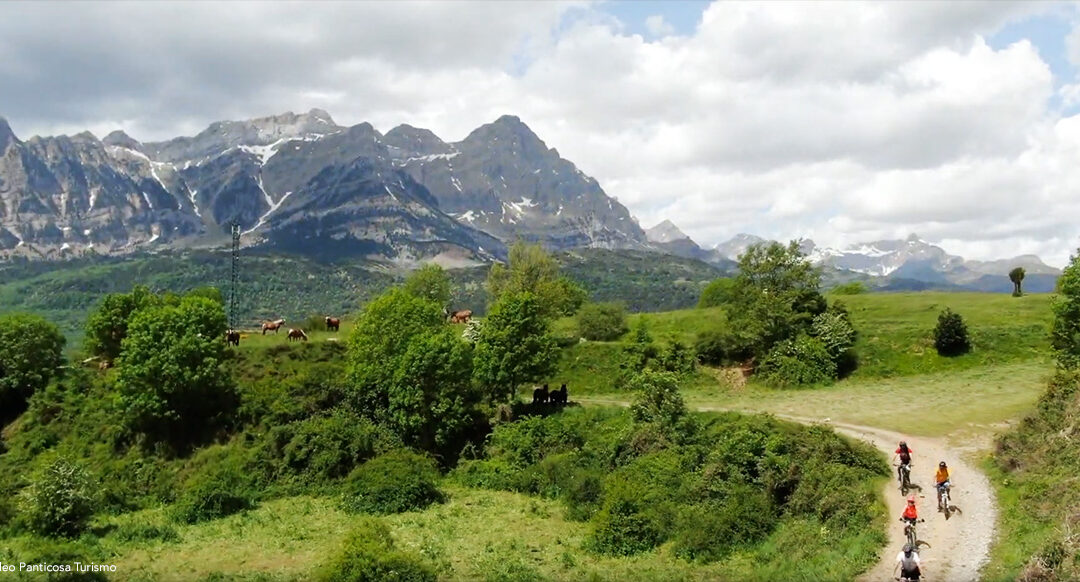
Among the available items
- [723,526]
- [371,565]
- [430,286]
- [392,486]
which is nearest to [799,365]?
[723,526]

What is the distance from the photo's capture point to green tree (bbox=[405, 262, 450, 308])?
324 ft

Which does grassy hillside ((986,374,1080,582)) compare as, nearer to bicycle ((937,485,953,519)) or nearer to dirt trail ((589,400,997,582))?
dirt trail ((589,400,997,582))

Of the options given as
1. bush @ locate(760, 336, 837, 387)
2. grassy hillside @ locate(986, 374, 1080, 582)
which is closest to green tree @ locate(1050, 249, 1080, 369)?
grassy hillside @ locate(986, 374, 1080, 582)

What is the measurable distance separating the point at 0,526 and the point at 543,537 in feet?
117

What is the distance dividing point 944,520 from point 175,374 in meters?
55.4

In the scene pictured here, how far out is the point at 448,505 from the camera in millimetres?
50062

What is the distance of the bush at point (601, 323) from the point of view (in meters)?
86.0

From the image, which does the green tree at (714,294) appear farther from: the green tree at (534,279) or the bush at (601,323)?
the bush at (601,323)

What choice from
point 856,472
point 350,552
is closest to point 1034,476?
point 856,472

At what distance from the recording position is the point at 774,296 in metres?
73.1

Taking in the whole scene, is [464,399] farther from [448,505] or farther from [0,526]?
[0,526]

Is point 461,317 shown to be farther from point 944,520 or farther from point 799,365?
point 944,520

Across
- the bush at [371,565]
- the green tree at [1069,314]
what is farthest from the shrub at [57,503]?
the green tree at [1069,314]

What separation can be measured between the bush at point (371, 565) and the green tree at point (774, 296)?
47322 mm
